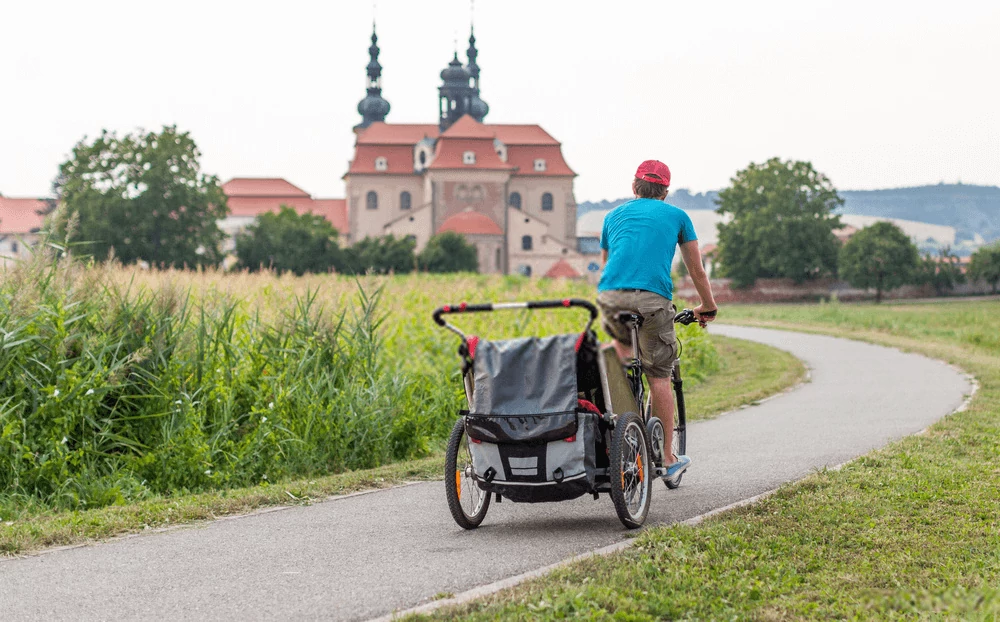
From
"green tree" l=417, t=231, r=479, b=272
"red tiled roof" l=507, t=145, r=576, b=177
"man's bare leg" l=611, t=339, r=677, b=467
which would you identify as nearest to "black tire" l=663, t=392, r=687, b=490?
"man's bare leg" l=611, t=339, r=677, b=467

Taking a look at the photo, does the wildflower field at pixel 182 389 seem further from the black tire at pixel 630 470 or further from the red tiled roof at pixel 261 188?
the red tiled roof at pixel 261 188

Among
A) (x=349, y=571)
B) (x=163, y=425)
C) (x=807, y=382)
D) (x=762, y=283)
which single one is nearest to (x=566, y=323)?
(x=807, y=382)

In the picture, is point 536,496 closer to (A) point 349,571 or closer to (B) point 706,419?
(A) point 349,571

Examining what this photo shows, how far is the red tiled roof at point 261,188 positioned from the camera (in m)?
133

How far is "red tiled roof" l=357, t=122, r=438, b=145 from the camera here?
11362 cm

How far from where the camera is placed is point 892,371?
1925 cm

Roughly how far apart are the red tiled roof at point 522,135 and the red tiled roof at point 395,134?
22.6ft

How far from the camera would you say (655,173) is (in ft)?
22.3

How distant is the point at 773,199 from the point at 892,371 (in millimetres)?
70978

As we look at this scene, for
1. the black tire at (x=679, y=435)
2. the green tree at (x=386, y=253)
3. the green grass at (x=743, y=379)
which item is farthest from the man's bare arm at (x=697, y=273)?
the green tree at (x=386, y=253)

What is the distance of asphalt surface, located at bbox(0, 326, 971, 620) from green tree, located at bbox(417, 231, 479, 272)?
7829 centimetres

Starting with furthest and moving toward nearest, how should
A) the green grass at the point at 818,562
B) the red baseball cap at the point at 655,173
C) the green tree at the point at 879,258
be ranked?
the green tree at the point at 879,258, the red baseball cap at the point at 655,173, the green grass at the point at 818,562

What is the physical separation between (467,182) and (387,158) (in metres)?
11.0

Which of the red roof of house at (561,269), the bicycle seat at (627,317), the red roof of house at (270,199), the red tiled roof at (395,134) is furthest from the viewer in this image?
the red roof of house at (270,199)
